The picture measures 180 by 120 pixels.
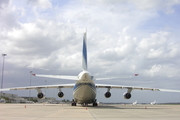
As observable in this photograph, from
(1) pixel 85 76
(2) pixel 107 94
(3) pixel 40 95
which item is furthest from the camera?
(2) pixel 107 94

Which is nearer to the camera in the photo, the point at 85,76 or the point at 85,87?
the point at 85,76

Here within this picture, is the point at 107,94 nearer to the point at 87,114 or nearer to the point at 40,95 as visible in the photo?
the point at 40,95

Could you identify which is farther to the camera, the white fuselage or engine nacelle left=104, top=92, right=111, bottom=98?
engine nacelle left=104, top=92, right=111, bottom=98

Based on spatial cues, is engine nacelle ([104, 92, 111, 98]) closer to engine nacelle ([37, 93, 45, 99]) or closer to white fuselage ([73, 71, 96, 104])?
white fuselage ([73, 71, 96, 104])

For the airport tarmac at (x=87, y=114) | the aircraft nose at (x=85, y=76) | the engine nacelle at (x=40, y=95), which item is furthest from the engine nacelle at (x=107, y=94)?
the airport tarmac at (x=87, y=114)

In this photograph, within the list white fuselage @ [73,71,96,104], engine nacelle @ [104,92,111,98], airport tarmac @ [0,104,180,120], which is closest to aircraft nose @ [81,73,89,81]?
white fuselage @ [73,71,96,104]

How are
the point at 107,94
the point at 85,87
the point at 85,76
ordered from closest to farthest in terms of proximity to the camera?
1. the point at 85,76
2. the point at 85,87
3. the point at 107,94

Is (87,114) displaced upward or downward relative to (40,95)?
downward

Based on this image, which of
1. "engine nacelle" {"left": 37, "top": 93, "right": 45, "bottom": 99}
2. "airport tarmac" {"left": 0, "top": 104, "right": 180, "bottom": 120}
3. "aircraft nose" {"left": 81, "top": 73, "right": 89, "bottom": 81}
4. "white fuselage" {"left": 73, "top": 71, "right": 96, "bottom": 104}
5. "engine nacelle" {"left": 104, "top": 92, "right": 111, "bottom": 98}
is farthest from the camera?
"engine nacelle" {"left": 104, "top": 92, "right": 111, "bottom": 98}

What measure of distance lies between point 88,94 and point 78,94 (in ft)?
4.29

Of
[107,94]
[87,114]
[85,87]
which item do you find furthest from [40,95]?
[87,114]

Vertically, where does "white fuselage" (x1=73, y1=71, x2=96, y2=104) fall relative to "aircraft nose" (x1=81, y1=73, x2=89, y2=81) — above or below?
below

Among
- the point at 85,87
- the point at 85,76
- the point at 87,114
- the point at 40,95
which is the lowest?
the point at 87,114

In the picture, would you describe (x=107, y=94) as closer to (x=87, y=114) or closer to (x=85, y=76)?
(x=85, y=76)
